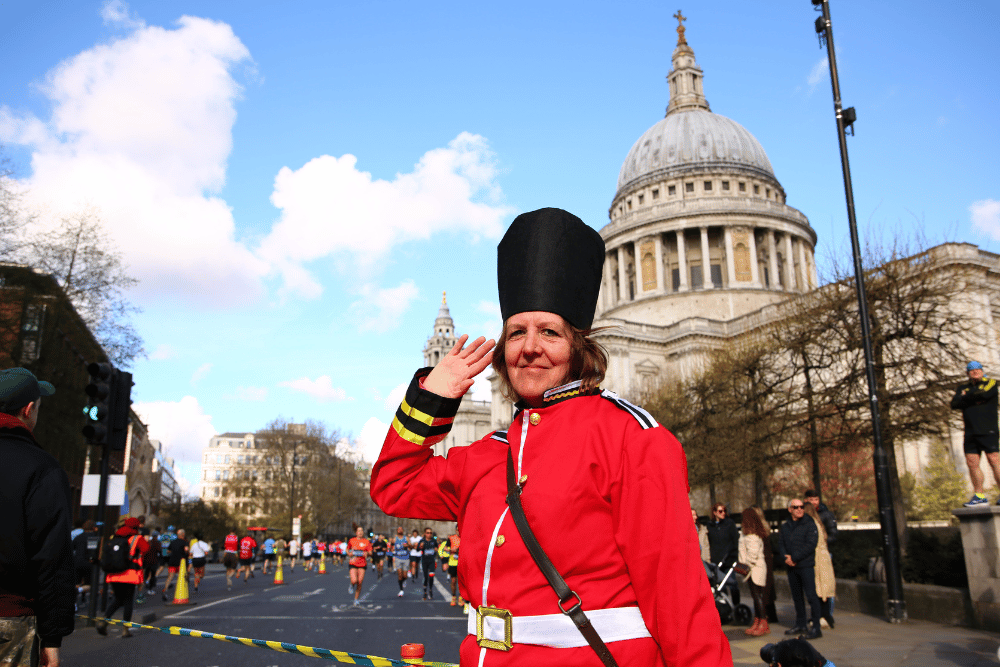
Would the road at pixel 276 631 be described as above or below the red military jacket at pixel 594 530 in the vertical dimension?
below

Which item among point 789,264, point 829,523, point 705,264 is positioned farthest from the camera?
point 789,264

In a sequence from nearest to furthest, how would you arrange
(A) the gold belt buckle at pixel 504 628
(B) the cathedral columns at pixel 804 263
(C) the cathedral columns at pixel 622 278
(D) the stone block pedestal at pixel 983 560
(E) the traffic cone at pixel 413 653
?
1. (A) the gold belt buckle at pixel 504 628
2. (E) the traffic cone at pixel 413 653
3. (D) the stone block pedestal at pixel 983 560
4. (B) the cathedral columns at pixel 804 263
5. (C) the cathedral columns at pixel 622 278

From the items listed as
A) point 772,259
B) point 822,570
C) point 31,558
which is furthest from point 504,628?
point 772,259

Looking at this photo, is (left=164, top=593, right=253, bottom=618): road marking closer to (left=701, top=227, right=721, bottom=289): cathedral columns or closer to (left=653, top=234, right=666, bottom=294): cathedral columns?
(left=701, top=227, right=721, bottom=289): cathedral columns

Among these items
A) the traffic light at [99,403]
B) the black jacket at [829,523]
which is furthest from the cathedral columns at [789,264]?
the traffic light at [99,403]

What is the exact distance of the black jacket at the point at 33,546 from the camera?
3541mm

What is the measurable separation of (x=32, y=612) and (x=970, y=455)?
11.2 meters

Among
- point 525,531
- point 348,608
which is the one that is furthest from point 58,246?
point 525,531

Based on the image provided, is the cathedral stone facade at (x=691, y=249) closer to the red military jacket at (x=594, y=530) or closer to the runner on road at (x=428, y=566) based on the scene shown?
the runner on road at (x=428, y=566)

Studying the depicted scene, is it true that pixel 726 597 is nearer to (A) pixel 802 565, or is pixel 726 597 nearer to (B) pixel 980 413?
(A) pixel 802 565

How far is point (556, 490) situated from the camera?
2.24 m

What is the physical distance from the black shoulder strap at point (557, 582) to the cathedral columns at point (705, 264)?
67486 mm

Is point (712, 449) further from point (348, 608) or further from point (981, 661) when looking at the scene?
point (981, 661)

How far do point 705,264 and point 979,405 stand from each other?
2333 inches
